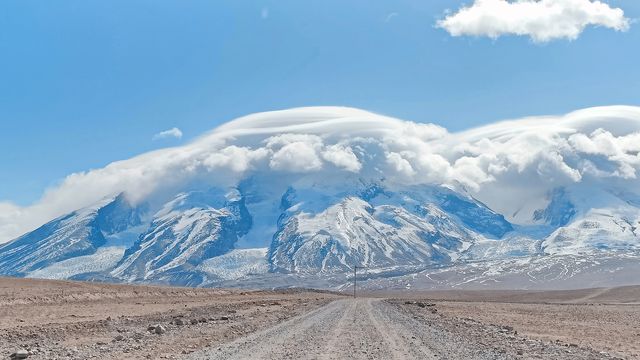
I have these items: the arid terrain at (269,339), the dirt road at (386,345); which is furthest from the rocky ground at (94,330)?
the dirt road at (386,345)

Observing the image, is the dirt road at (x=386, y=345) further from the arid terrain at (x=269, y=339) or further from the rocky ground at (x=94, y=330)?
the rocky ground at (x=94, y=330)

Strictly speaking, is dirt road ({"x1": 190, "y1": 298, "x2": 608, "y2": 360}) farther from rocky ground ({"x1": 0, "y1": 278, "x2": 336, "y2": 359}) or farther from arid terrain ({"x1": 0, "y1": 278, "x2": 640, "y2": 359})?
rocky ground ({"x1": 0, "y1": 278, "x2": 336, "y2": 359})

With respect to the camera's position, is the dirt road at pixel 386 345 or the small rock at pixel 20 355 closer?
the small rock at pixel 20 355

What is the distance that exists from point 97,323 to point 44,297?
21.1 meters

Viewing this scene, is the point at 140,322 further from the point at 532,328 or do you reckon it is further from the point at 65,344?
the point at 532,328

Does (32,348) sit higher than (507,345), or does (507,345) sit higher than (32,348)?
(32,348)

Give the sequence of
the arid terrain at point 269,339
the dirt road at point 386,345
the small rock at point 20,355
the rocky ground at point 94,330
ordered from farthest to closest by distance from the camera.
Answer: the dirt road at point 386,345
the arid terrain at point 269,339
the rocky ground at point 94,330
the small rock at point 20,355

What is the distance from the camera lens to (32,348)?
83.8 ft

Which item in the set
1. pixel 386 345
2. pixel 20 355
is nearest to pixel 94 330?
pixel 20 355

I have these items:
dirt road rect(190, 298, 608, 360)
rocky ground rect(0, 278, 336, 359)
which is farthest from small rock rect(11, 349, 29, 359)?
dirt road rect(190, 298, 608, 360)

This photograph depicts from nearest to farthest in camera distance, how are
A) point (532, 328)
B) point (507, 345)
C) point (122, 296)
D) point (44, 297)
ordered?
point (507, 345) → point (532, 328) → point (44, 297) → point (122, 296)

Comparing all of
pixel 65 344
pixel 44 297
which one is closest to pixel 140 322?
pixel 65 344

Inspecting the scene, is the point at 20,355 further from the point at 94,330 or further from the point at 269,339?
the point at 269,339

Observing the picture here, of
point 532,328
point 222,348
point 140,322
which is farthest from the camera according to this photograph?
point 532,328
